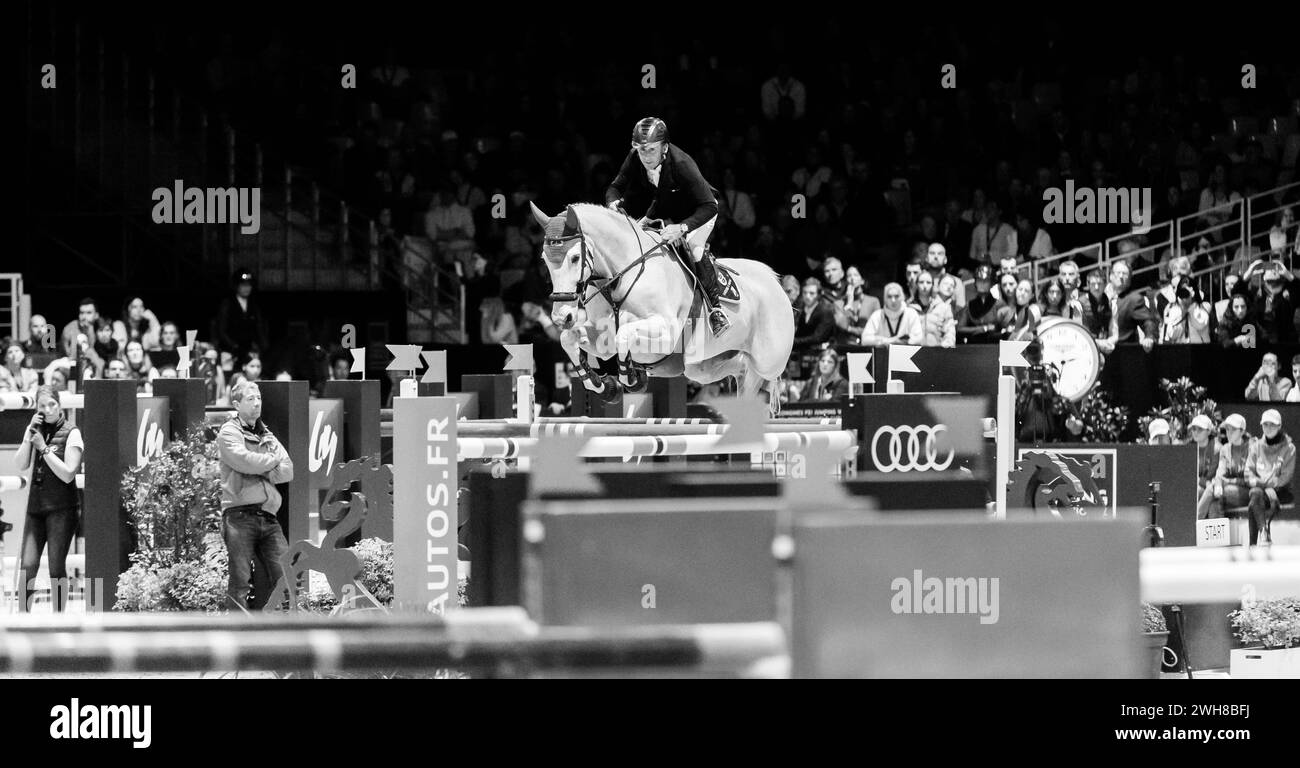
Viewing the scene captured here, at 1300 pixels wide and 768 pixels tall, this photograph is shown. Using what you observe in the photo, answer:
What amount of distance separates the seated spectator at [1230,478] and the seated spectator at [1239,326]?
81.9 inches

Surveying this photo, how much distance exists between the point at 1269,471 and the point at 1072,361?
195 cm

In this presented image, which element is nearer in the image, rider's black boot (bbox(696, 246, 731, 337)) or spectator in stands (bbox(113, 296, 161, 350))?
rider's black boot (bbox(696, 246, 731, 337))

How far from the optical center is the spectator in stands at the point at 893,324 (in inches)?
493

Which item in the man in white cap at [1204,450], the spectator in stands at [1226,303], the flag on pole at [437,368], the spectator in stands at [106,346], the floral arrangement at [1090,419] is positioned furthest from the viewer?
the spectator in stands at [106,346]

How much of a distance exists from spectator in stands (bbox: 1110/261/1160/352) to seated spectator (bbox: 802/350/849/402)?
2407 mm

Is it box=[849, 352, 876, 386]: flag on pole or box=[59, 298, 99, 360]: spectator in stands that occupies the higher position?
box=[59, 298, 99, 360]: spectator in stands

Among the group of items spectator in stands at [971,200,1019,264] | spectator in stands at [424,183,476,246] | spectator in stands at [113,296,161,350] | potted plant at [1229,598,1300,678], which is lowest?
potted plant at [1229,598,1300,678]

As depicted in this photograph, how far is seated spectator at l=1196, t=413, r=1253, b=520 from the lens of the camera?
1072 cm

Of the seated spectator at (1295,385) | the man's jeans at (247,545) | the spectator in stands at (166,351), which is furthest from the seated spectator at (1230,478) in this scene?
the spectator in stands at (166,351)

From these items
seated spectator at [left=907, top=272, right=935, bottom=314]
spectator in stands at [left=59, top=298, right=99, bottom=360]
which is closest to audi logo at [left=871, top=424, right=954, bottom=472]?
seated spectator at [left=907, top=272, right=935, bottom=314]

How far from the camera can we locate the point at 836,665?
6.60ft

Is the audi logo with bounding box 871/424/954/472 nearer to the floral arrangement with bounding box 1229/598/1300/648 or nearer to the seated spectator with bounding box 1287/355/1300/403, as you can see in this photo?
the floral arrangement with bounding box 1229/598/1300/648

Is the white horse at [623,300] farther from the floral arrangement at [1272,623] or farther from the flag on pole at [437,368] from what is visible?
the floral arrangement at [1272,623]

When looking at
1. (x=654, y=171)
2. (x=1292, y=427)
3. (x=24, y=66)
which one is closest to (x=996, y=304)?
(x=1292, y=427)
